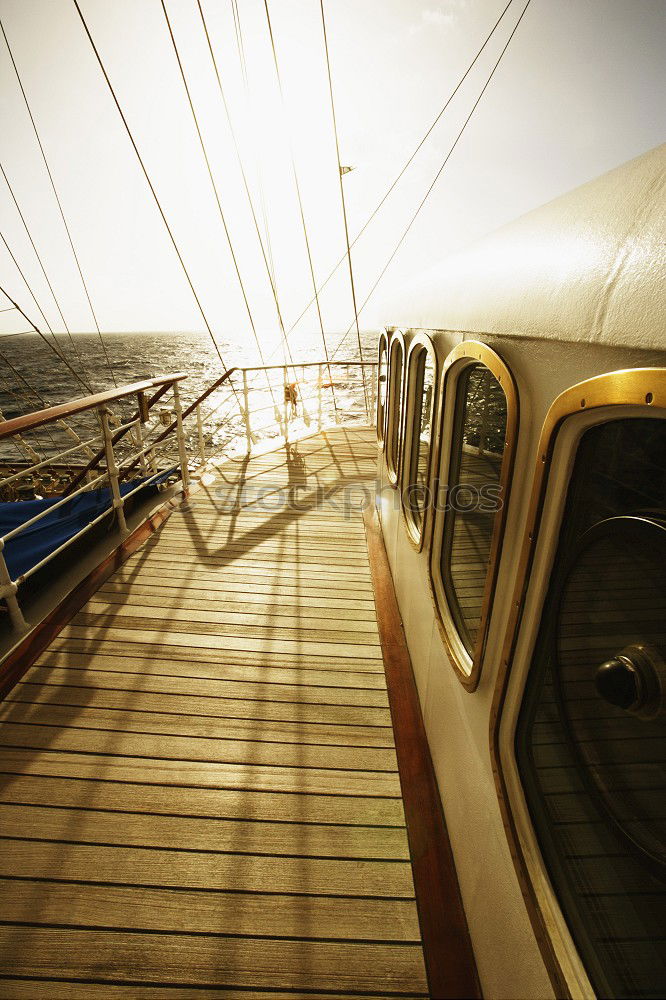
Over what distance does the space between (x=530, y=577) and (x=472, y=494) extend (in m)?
0.60

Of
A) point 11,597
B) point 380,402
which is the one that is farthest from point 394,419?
point 11,597

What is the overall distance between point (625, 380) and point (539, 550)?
358mm

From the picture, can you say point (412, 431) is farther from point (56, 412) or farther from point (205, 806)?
point (205, 806)

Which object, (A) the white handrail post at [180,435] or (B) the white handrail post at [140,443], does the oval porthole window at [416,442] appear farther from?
(A) the white handrail post at [180,435]

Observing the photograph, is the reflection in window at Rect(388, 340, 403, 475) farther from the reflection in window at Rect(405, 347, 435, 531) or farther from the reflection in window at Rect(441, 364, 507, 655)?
the reflection in window at Rect(441, 364, 507, 655)

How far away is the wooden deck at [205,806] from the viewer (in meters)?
1.17

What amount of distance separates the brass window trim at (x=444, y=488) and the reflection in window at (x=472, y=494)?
2cm

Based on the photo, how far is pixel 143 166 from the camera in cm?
439

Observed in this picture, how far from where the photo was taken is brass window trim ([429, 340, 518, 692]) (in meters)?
0.92

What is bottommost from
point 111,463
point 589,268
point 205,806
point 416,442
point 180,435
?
point 205,806

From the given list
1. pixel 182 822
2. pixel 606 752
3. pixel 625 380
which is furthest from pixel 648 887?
pixel 182 822

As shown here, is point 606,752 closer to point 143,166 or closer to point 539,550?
point 539,550

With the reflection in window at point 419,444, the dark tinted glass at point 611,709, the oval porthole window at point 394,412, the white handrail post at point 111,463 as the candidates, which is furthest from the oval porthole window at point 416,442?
the white handrail post at point 111,463

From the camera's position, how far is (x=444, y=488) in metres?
1.62
